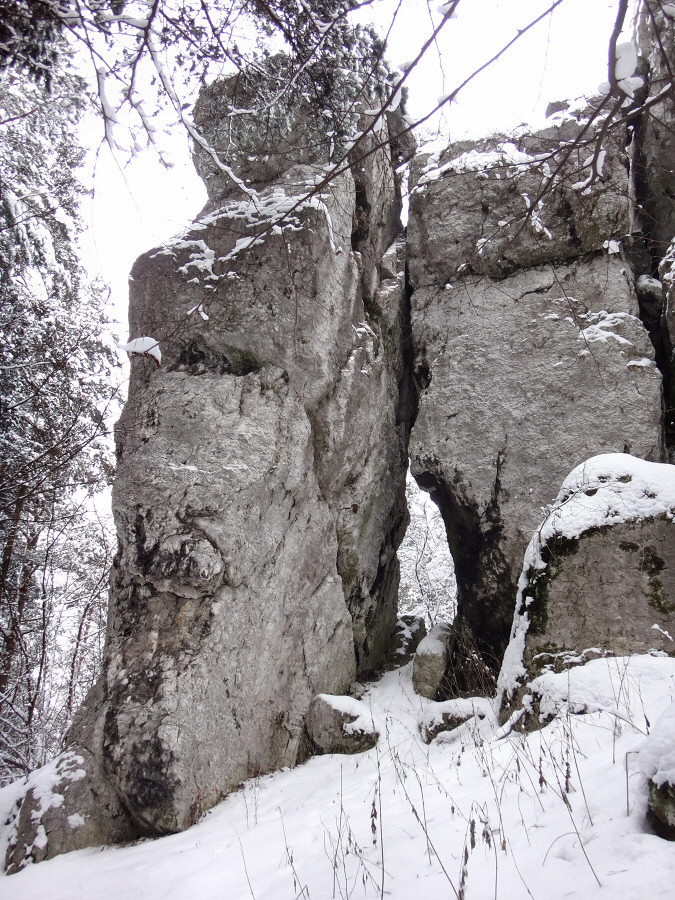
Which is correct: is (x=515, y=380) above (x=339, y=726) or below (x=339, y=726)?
above

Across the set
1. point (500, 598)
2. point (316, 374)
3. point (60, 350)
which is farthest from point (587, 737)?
point (60, 350)

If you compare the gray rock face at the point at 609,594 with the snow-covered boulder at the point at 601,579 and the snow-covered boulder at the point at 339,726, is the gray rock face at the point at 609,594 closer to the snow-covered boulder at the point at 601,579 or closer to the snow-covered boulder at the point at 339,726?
the snow-covered boulder at the point at 601,579

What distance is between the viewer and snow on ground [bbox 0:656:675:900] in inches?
66.7

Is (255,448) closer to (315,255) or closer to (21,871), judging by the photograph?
(315,255)

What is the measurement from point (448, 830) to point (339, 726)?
345 centimetres

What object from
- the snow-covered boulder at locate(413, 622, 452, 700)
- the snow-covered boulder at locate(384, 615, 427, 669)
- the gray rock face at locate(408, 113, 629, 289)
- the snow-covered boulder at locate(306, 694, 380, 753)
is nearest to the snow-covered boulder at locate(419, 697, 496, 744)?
the snow-covered boulder at locate(306, 694, 380, 753)

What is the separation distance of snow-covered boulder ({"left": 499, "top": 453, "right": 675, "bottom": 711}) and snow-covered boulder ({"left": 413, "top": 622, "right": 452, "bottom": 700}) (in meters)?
2.07

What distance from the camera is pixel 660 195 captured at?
838 cm

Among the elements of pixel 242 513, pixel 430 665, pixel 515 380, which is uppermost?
pixel 515 380

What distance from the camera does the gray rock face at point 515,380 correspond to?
7.13 m

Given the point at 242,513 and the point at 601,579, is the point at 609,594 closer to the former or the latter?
the point at 601,579

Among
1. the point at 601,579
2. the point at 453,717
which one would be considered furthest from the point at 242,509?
the point at 601,579

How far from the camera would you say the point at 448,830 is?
7.48ft

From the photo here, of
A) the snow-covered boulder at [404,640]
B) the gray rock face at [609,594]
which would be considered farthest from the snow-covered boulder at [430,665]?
the gray rock face at [609,594]
